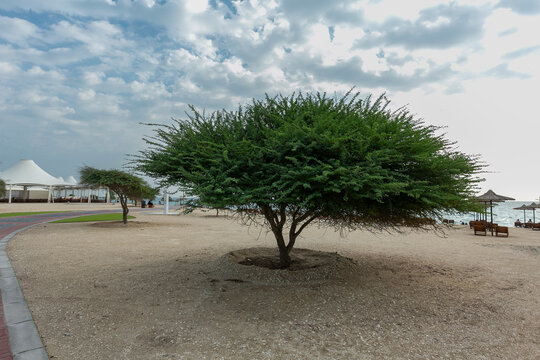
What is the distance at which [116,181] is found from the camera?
63.9ft

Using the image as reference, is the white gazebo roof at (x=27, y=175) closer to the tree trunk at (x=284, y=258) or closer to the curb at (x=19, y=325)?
the curb at (x=19, y=325)

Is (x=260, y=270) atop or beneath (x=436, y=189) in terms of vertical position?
beneath

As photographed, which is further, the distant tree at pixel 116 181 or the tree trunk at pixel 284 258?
the distant tree at pixel 116 181

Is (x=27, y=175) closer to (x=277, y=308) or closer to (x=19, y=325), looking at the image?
(x=19, y=325)

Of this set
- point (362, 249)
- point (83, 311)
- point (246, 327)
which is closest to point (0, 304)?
point (83, 311)

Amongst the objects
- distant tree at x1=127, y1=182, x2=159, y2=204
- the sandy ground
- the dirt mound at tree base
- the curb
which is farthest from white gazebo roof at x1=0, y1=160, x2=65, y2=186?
the dirt mound at tree base

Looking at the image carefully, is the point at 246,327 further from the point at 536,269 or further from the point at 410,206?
the point at 536,269

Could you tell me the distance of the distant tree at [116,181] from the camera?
64.6ft

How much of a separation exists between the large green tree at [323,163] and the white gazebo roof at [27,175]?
49207 millimetres

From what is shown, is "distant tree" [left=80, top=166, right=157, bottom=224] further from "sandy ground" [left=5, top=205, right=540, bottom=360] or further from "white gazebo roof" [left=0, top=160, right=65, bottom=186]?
"white gazebo roof" [left=0, top=160, right=65, bottom=186]

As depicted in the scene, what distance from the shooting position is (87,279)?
7.12 metres

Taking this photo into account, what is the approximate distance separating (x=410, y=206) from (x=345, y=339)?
3036 mm

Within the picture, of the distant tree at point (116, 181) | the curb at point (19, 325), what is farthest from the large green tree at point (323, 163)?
the distant tree at point (116, 181)

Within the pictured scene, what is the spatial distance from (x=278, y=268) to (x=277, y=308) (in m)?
2.74
